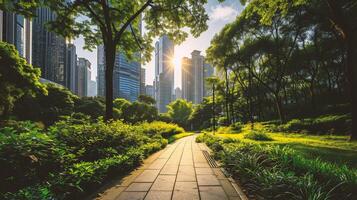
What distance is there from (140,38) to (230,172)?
40.6 ft

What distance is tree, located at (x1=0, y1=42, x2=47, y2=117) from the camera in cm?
1628

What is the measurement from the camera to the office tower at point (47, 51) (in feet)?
269

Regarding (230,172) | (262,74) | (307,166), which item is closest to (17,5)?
(230,172)

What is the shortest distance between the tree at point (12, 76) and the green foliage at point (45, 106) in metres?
11.0

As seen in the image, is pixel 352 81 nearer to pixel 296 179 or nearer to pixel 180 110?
pixel 296 179

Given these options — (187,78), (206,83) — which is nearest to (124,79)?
(187,78)

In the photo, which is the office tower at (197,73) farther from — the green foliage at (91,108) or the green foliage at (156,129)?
the green foliage at (156,129)

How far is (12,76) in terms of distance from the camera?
16922mm

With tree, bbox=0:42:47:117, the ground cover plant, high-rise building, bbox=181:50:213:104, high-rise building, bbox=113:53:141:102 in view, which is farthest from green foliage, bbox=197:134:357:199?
high-rise building, bbox=113:53:141:102

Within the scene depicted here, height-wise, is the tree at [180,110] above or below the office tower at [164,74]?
below

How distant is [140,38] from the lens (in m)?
15.2

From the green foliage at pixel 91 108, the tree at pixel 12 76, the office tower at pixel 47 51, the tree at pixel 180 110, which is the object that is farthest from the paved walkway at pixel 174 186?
the office tower at pixel 47 51

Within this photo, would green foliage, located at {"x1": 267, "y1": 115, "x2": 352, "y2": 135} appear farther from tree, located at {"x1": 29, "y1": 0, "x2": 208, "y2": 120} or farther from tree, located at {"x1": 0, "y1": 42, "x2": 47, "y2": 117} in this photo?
tree, located at {"x1": 0, "y1": 42, "x2": 47, "y2": 117}

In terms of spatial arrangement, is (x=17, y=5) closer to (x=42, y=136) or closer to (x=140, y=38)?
(x=140, y=38)
